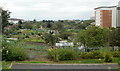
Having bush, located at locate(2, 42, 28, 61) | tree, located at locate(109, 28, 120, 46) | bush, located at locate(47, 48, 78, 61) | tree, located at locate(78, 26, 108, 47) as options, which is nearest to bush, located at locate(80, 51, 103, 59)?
bush, located at locate(47, 48, 78, 61)

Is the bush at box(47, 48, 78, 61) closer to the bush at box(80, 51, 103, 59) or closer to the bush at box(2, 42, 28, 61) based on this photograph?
the bush at box(80, 51, 103, 59)

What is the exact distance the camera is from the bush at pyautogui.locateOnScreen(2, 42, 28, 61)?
9.56 metres

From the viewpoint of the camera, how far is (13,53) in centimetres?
974

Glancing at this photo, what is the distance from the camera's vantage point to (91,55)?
11.2 m

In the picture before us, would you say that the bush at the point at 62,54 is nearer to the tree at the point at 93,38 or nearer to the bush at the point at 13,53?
the bush at the point at 13,53

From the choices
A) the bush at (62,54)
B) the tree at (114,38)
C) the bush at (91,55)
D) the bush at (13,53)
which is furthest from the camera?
the tree at (114,38)

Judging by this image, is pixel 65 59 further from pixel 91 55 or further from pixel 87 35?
pixel 87 35

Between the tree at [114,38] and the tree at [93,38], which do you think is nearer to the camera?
the tree at [93,38]

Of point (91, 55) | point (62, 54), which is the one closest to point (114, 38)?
point (91, 55)

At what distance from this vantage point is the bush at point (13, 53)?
9.56 metres

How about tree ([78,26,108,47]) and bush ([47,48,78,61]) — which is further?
tree ([78,26,108,47])

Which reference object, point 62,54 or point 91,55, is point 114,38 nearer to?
point 91,55

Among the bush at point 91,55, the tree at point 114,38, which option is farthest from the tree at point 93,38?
the bush at point 91,55

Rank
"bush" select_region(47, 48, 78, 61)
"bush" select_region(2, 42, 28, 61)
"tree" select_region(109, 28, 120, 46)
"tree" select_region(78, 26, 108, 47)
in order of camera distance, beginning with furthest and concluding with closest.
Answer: "tree" select_region(109, 28, 120, 46)
"tree" select_region(78, 26, 108, 47)
"bush" select_region(47, 48, 78, 61)
"bush" select_region(2, 42, 28, 61)
